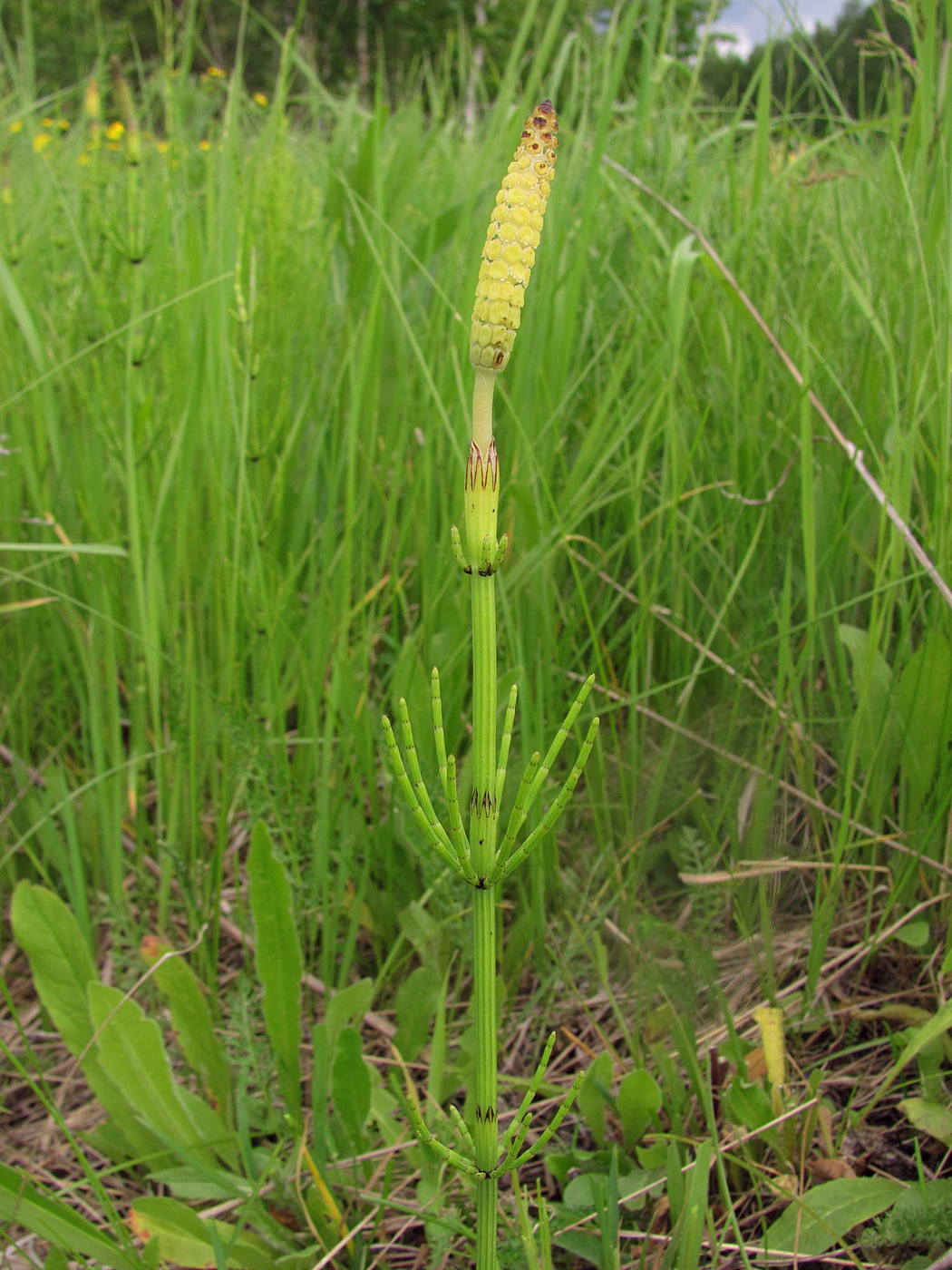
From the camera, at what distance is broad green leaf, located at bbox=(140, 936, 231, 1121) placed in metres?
1.13

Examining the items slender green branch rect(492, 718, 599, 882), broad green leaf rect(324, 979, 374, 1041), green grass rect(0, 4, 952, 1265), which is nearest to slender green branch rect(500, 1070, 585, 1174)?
slender green branch rect(492, 718, 599, 882)

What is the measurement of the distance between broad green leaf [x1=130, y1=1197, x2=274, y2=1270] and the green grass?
0.12 meters

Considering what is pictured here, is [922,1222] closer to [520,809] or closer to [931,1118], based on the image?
[931,1118]

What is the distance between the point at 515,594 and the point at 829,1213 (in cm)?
76

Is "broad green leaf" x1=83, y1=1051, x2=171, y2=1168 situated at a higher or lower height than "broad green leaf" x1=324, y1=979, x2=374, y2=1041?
lower

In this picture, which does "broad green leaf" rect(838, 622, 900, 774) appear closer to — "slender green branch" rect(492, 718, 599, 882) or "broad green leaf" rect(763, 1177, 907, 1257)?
"broad green leaf" rect(763, 1177, 907, 1257)

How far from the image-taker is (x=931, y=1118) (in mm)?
993

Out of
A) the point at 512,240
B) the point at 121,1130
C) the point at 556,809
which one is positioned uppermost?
the point at 512,240

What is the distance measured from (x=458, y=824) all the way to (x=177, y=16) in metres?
2.11

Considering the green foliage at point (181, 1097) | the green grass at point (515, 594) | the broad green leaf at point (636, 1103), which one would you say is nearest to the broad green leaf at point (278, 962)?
the green foliage at point (181, 1097)

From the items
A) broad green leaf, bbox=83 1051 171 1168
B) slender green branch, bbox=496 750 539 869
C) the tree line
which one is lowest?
broad green leaf, bbox=83 1051 171 1168

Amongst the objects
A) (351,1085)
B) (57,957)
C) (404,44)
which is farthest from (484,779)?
(404,44)

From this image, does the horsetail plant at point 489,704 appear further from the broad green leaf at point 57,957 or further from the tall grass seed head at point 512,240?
the broad green leaf at point 57,957

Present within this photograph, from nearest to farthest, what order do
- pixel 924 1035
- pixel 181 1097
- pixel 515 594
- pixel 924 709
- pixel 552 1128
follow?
pixel 552 1128
pixel 924 1035
pixel 181 1097
pixel 924 709
pixel 515 594
